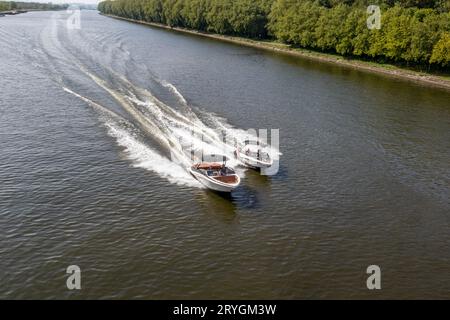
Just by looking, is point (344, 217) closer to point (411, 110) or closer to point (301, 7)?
point (411, 110)

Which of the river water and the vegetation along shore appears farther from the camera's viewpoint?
the vegetation along shore

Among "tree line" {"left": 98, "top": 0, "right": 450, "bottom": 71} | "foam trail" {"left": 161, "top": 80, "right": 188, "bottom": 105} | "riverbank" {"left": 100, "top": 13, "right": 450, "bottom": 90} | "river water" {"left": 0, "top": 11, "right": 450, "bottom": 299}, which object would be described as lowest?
"river water" {"left": 0, "top": 11, "right": 450, "bottom": 299}

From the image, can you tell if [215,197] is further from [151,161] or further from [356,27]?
[356,27]

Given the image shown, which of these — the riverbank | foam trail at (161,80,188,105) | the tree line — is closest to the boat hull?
foam trail at (161,80,188,105)

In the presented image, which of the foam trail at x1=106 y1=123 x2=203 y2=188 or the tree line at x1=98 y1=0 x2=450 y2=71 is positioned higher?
the tree line at x1=98 y1=0 x2=450 y2=71

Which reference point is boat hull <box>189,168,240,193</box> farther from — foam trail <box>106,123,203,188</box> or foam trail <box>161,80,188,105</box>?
foam trail <box>161,80,188,105</box>

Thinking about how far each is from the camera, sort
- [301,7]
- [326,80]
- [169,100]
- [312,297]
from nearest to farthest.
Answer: [312,297], [169,100], [326,80], [301,7]

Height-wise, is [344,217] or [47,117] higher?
[47,117]

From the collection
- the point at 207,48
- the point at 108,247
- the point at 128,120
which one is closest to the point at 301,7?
the point at 207,48
